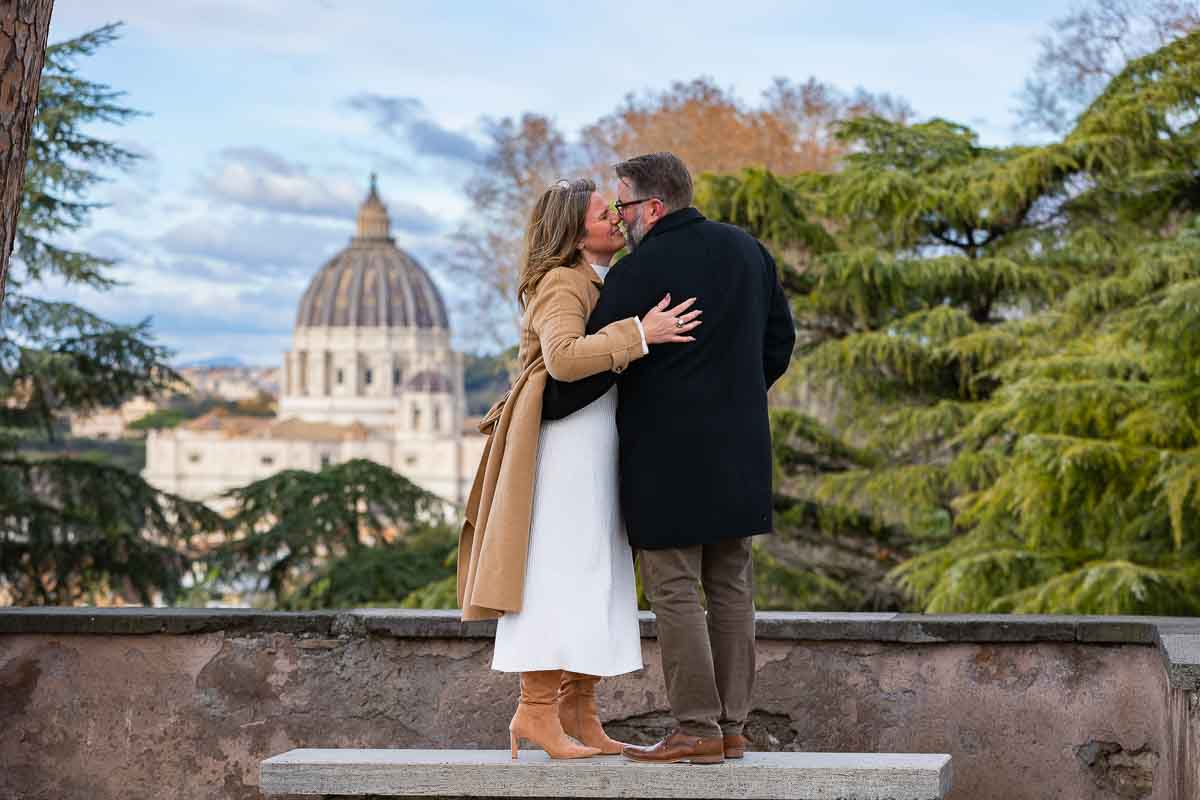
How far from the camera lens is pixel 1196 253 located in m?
11.1

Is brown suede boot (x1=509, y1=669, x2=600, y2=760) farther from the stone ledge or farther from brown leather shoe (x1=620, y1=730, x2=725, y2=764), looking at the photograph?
the stone ledge

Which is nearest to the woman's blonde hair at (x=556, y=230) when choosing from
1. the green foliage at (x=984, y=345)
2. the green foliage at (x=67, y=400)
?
the green foliage at (x=984, y=345)

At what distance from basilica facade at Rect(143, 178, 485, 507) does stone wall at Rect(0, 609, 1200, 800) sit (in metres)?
125

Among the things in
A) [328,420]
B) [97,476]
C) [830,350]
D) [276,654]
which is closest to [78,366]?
[97,476]

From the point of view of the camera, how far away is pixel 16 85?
3787 mm

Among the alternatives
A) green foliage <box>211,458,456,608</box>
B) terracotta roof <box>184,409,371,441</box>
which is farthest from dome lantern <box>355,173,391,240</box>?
green foliage <box>211,458,456,608</box>

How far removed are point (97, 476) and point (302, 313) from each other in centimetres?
12435

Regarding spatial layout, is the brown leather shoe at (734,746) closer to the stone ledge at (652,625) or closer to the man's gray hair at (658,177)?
the stone ledge at (652,625)

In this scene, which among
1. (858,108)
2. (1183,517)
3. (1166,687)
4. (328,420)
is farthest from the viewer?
(328,420)

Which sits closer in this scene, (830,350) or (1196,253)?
(1196,253)

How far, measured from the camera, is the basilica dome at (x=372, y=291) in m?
141

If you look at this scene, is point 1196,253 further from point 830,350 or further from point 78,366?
point 78,366

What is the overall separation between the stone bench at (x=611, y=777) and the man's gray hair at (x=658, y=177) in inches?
47.3

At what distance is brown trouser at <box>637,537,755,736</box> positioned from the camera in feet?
11.4
